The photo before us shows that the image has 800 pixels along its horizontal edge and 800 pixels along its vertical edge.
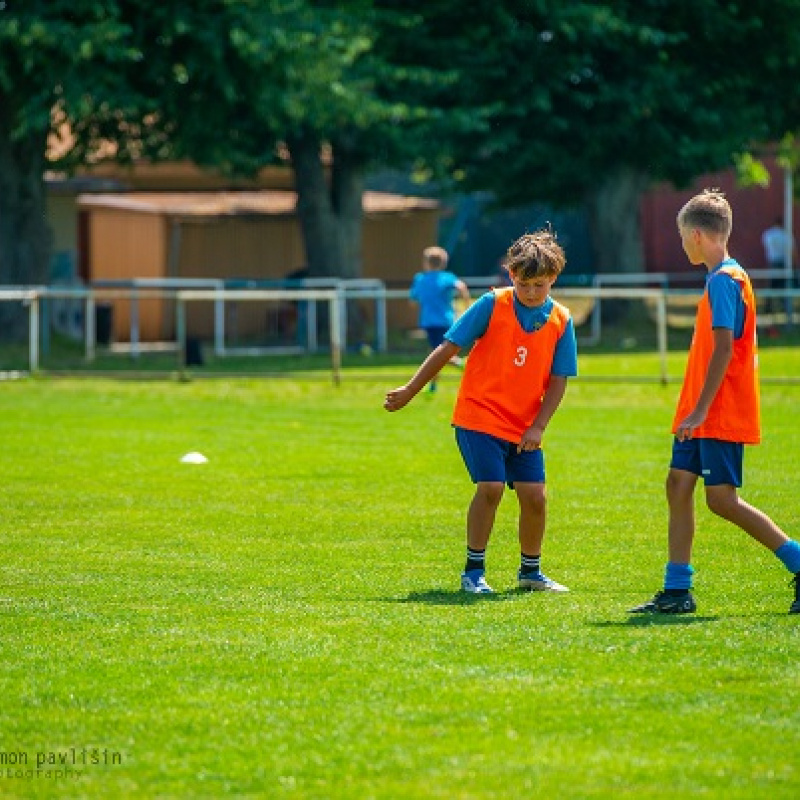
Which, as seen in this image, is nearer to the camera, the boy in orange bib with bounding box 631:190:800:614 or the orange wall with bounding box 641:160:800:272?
the boy in orange bib with bounding box 631:190:800:614

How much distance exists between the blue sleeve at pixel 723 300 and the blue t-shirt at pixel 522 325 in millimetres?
998

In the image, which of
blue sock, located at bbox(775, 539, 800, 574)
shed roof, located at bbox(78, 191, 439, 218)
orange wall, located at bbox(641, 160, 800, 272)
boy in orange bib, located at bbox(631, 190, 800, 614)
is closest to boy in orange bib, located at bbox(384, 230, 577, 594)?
boy in orange bib, located at bbox(631, 190, 800, 614)

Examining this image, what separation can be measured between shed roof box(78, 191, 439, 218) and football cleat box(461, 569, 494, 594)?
2807 centimetres

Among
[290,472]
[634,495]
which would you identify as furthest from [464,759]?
[290,472]

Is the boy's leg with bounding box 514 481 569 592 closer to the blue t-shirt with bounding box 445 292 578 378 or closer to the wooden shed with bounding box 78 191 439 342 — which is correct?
the blue t-shirt with bounding box 445 292 578 378

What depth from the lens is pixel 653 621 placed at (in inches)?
311

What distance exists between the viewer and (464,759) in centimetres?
561

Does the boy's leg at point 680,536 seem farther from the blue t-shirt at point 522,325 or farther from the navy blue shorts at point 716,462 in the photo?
the blue t-shirt at point 522,325

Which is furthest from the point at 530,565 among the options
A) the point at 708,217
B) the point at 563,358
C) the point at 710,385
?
the point at 708,217

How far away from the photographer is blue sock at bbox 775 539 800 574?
8125 millimetres

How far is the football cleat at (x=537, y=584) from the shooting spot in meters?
8.86

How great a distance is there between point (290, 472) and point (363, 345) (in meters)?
17.5

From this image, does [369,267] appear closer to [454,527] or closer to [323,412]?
[323,412]

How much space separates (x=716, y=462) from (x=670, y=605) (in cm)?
63
